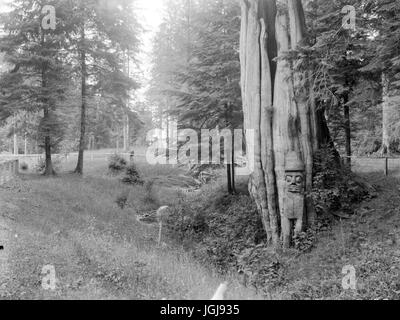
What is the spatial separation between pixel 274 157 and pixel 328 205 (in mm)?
2201

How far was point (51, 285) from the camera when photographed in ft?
20.5

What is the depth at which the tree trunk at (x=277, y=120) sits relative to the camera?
11.6m

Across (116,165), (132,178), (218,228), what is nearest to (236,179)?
(218,228)

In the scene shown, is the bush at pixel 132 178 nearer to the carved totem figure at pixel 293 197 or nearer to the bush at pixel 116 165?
the bush at pixel 116 165

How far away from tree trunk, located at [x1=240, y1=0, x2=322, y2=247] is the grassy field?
336cm

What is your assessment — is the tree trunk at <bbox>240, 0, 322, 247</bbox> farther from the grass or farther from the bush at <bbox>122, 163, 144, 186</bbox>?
the bush at <bbox>122, 163, 144, 186</bbox>

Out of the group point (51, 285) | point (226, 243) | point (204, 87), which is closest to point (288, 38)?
point (204, 87)

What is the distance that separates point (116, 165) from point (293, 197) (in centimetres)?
1687

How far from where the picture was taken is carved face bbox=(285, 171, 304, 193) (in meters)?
11.5

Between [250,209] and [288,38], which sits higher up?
[288,38]

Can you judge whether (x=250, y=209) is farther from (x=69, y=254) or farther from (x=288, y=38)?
(x=69, y=254)

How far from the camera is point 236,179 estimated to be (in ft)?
63.6

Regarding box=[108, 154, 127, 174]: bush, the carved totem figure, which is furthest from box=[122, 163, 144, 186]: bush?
the carved totem figure

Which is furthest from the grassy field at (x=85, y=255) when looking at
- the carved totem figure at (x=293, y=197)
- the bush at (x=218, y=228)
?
the carved totem figure at (x=293, y=197)
